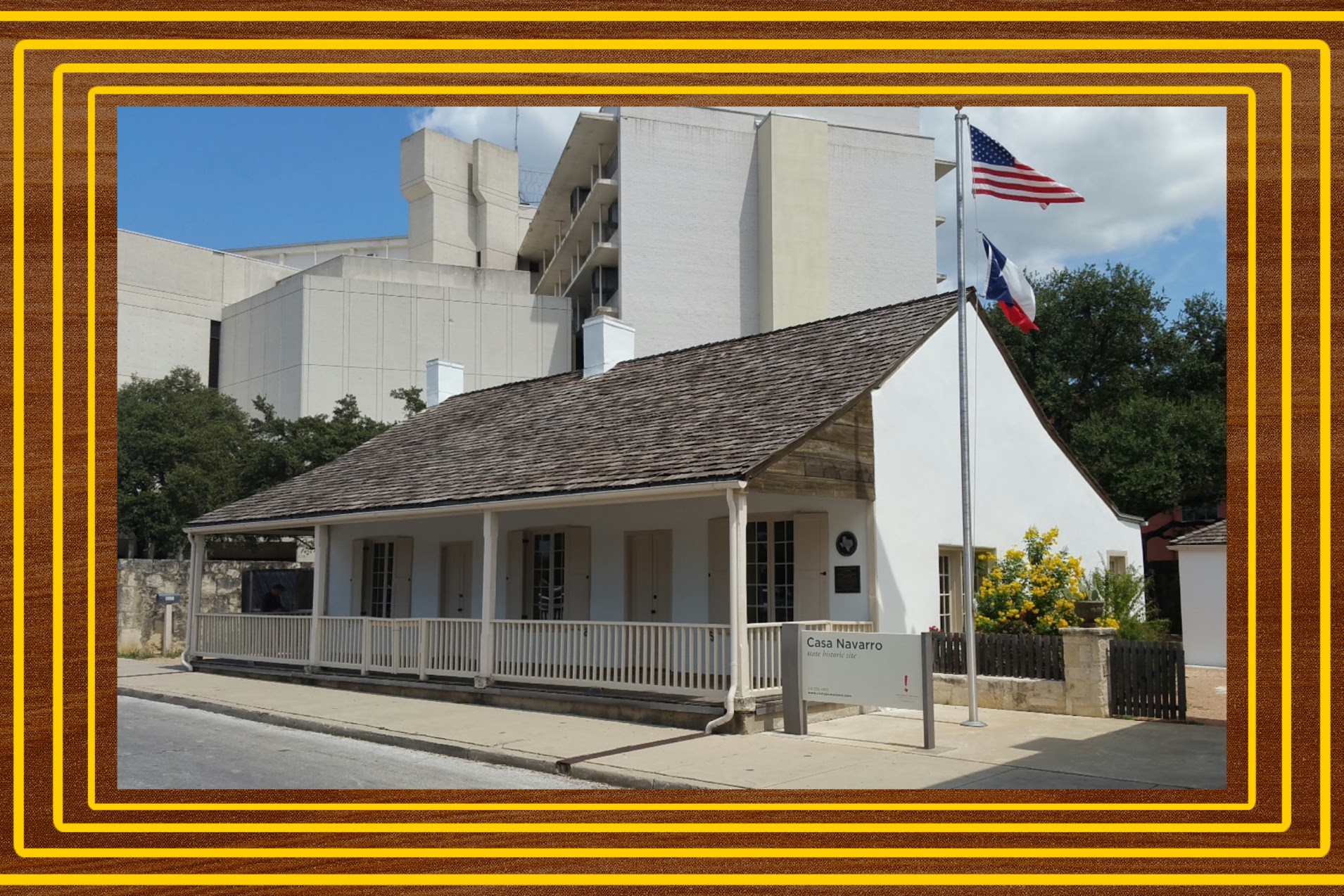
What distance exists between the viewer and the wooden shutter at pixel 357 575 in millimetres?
21531

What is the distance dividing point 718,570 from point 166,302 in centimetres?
4764

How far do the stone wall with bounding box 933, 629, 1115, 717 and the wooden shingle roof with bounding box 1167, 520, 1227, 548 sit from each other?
11211 mm

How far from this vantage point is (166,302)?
182 feet

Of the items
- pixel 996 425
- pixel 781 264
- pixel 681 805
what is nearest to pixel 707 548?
pixel 996 425

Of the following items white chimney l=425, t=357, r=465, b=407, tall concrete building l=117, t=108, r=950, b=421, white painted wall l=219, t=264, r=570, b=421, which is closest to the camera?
white chimney l=425, t=357, r=465, b=407

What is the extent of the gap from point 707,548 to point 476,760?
5208 millimetres

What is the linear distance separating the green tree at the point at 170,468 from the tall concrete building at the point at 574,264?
758 cm

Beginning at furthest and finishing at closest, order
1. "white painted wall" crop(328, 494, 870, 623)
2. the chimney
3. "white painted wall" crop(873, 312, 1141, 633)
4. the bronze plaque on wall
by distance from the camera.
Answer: the chimney < "white painted wall" crop(873, 312, 1141, 633) < "white painted wall" crop(328, 494, 870, 623) < the bronze plaque on wall

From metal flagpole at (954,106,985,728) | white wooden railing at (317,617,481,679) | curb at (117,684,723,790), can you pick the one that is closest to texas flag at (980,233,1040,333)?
metal flagpole at (954,106,985,728)

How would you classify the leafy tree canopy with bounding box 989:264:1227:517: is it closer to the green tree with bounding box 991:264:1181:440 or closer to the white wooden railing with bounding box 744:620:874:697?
the green tree with bounding box 991:264:1181:440

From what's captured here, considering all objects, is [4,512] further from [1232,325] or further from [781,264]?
[781,264]

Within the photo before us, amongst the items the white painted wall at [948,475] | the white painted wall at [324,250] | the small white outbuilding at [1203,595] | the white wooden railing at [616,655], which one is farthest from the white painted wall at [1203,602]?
the white painted wall at [324,250]

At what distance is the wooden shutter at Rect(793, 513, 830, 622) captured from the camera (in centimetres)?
1481

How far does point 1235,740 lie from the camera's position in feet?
18.0
